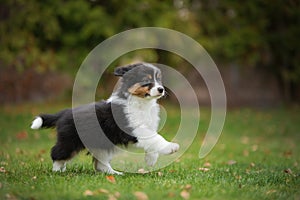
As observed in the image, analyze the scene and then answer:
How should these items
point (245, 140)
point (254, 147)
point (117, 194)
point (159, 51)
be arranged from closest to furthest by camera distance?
1. point (117, 194)
2. point (254, 147)
3. point (245, 140)
4. point (159, 51)

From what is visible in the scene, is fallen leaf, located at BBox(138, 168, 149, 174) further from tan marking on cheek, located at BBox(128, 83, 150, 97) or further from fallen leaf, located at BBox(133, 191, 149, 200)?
fallen leaf, located at BBox(133, 191, 149, 200)

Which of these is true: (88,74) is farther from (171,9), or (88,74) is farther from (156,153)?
(156,153)

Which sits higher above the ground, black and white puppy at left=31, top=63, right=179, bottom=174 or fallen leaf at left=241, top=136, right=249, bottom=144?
black and white puppy at left=31, top=63, right=179, bottom=174

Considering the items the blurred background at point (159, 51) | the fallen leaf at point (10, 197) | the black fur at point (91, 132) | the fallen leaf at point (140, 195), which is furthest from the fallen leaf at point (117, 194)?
the blurred background at point (159, 51)

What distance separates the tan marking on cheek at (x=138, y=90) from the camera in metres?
6.12

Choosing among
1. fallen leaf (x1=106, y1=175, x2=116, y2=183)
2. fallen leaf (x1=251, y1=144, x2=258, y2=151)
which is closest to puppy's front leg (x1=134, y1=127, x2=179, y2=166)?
fallen leaf (x1=106, y1=175, x2=116, y2=183)

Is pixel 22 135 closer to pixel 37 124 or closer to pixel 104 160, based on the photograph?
pixel 37 124

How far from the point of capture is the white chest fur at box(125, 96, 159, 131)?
19.8 ft

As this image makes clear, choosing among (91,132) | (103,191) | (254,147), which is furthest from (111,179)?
(254,147)

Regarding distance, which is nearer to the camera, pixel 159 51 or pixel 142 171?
pixel 142 171

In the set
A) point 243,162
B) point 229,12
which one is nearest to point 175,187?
point 243,162

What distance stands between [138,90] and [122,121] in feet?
1.64

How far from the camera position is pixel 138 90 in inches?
242

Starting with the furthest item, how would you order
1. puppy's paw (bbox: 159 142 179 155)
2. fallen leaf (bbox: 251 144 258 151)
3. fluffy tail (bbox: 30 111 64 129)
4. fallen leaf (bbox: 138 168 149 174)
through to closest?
fallen leaf (bbox: 251 144 258 151), fallen leaf (bbox: 138 168 149 174), fluffy tail (bbox: 30 111 64 129), puppy's paw (bbox: 159 142 179 155)
